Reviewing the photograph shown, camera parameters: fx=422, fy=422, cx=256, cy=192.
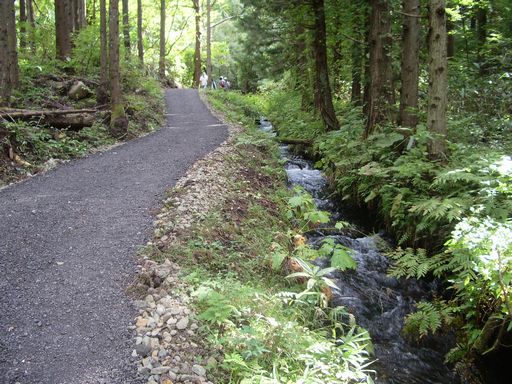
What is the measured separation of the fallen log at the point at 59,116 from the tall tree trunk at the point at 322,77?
23.3 feet

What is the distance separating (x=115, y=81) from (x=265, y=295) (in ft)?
32.3

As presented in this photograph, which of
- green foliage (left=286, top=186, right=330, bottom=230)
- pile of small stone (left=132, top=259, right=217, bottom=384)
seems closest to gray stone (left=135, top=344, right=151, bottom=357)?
pile of small stone (left=132, top=259, right=217, bottom=384)

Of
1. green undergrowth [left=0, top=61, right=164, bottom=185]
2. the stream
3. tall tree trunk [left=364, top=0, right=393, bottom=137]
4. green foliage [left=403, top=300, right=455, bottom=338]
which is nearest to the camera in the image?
the stream

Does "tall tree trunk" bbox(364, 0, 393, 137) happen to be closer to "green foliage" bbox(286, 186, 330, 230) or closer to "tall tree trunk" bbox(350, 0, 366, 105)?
"tall tree trunk" bbox(350, 0, 366, 105)

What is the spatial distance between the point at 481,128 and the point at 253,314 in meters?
8.47

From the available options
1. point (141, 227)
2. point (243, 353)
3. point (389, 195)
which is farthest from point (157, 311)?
point (389, 195)

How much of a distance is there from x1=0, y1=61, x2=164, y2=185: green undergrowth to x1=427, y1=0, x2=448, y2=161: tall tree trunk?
806 cm

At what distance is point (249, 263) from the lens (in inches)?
229

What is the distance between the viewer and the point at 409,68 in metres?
9.12

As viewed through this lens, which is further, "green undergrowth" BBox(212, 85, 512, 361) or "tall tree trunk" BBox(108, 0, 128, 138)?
"tall tree trunk" BBox(108, 0, 128, 138)

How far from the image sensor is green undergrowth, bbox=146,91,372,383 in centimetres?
373

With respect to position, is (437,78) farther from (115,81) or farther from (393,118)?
(115,81)

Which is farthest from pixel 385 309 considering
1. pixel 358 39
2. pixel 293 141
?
pixel 358 39

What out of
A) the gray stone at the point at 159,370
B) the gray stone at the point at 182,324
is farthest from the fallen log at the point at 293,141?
the gray stone at the point at 159,370
